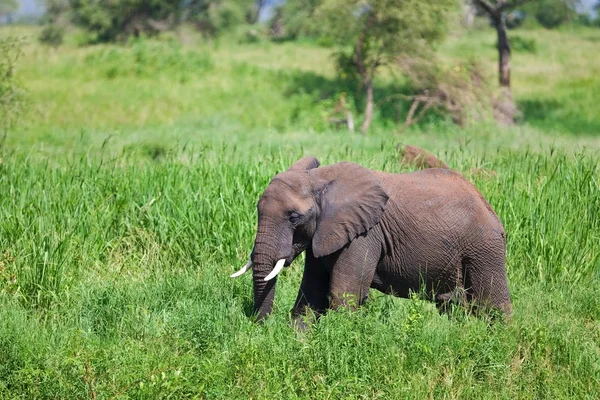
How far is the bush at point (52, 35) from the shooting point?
43544 mm

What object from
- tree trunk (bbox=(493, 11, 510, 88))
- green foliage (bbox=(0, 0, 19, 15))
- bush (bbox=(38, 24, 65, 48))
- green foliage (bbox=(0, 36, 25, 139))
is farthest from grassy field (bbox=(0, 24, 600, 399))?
green foliage (bbox=(0, 0, 19, 15))

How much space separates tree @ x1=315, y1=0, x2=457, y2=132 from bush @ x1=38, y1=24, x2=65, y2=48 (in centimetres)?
2159

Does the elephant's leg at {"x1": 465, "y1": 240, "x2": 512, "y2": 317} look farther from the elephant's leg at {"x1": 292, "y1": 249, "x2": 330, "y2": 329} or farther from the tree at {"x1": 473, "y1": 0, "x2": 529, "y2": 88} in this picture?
the tree at {"x1": 473, "y1": 0, "x2": 529, "y2": 88}

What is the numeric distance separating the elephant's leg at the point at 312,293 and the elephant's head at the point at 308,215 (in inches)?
11.2

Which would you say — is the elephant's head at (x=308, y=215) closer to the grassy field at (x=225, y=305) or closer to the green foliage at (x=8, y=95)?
the grassy field at (x=225, y=305)

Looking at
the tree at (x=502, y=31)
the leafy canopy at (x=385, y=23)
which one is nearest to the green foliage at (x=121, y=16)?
the leafy canopy at (x=385, y=23)

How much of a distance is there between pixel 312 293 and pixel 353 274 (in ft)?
1.59

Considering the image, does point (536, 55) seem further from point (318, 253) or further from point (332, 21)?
point (318, 253)

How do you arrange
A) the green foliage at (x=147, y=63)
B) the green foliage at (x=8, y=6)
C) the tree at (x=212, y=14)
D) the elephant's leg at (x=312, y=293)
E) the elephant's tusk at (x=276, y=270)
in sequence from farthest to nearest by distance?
1. the green foliage at (x=8, y=6)
2. the tree at (x=212, y=14)
3. the green foliage at (x=147, y=63)
4. the elephant's leg at (x=312, y=293)
5. the elephant's tusk at (x=276, y=270)

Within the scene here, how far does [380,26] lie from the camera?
25594 mm

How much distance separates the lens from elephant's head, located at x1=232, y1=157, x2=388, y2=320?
5801 millimetres

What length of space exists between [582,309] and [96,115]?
20720 mm

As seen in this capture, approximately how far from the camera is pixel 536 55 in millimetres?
41094

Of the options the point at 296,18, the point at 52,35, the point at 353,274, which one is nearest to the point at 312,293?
the point at 353,274
